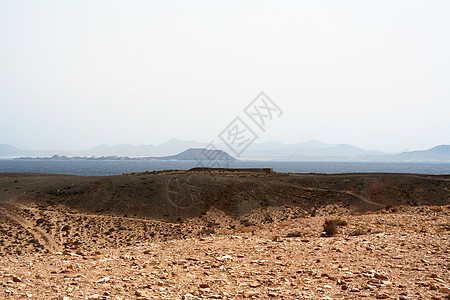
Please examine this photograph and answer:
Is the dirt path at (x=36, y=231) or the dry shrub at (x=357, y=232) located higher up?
the dry shrub at (x=357, y=232)

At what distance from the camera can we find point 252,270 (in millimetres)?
8641

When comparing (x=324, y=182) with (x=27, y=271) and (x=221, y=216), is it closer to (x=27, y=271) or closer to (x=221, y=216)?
(x=221, y=216)

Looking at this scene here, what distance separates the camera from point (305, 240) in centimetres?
1221

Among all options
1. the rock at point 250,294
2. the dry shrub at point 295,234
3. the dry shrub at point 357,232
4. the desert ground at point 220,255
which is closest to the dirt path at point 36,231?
the desert ground at point 220,255

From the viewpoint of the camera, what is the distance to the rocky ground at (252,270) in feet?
22.6

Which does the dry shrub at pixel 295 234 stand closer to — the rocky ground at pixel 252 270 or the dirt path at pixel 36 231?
the rocky ground at pixel 252 270

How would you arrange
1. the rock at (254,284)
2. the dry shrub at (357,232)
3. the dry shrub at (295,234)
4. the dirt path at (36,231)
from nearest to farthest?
the rock at (254,284)
the dry shrub at (357,232)
the dry shrub at (295,234)
the dirt path at (36,231)

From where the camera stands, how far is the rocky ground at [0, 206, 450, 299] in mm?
6895

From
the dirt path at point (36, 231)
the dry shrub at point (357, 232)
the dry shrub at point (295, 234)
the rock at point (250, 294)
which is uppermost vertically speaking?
the rock at point (250, 294)

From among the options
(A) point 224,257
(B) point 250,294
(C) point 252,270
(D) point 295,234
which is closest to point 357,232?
(D) point 295,234

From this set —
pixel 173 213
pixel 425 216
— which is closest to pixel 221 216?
pixel 173 213

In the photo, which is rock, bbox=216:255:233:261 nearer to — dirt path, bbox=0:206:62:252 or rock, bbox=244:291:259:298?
rock, bbox=244:291:259:298

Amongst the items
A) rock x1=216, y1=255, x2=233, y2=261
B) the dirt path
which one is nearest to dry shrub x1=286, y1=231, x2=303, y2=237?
rock x1=216, y1=255, x2=233, y2=261

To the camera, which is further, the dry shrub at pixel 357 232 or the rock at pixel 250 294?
the dry shrub at pixel 357 232
